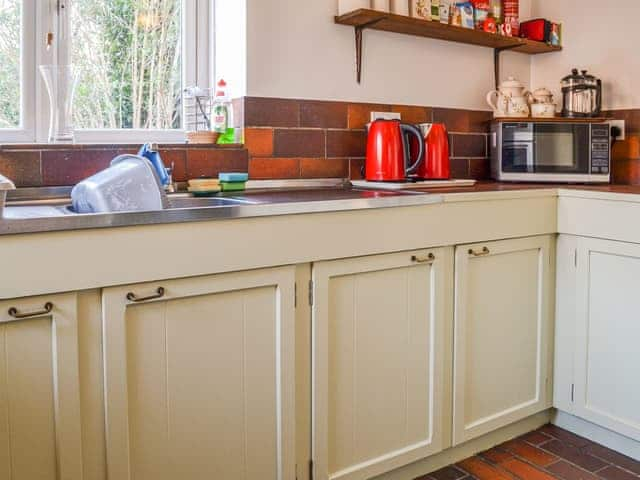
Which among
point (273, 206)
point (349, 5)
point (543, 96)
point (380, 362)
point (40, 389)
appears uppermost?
point (349, 5)

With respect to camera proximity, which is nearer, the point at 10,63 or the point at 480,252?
the point at 10,63

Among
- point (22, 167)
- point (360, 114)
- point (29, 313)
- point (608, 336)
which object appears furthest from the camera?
point (360, 114)

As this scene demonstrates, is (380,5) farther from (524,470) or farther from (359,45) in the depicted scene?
(524,470)

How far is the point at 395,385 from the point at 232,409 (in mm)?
569

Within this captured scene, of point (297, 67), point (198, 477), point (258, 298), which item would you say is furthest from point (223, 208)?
point (297, 67)

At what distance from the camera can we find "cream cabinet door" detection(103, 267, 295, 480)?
1.55 meters

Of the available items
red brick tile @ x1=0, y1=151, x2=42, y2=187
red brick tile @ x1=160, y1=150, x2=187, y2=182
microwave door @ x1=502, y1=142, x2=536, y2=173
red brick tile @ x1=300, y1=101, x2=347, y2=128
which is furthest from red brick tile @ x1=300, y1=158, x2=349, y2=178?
red brick tile @ x1=0, y1=151, x2=42, y2=187

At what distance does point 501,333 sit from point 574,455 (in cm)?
49

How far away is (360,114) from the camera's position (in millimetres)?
2662

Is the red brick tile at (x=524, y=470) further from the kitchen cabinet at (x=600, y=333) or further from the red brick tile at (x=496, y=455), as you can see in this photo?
the kitchen cabinet at (x=600, y=333)

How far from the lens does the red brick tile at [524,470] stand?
7.23ft

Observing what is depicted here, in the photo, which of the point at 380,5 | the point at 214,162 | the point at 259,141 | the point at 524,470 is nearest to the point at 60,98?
the point at 214,162

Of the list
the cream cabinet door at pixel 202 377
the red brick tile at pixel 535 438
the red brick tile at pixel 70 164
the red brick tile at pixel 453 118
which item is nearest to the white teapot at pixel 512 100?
the red brick tile at pixel 453 118

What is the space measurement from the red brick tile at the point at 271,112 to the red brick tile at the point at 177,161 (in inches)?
10.7
